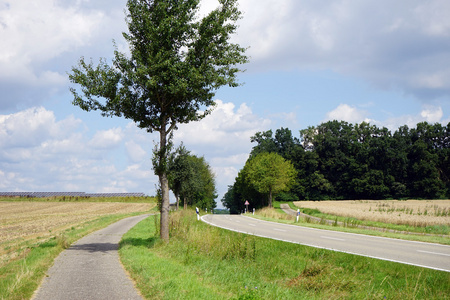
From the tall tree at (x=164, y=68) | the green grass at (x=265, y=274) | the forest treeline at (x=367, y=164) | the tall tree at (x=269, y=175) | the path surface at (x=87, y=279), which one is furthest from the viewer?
the forest treeline at (x=367, y=164)

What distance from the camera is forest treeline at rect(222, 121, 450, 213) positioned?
9231 cm

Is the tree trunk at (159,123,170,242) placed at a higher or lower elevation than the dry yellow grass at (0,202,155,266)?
higher

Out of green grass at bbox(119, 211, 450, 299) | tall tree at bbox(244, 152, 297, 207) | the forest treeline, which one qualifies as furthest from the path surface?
the forest treeline

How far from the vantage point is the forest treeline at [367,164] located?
92312 mm

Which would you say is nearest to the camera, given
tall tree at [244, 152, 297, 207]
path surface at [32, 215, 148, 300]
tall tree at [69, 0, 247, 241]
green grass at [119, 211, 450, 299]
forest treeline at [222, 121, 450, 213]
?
path surface at [32, 215, 148, 300]

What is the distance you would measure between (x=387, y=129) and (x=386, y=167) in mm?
14632

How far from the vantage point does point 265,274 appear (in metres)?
11.8

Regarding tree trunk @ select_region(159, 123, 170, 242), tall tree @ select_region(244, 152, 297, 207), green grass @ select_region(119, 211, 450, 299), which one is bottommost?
green grass @ select_region(119, 211, 450, 299)

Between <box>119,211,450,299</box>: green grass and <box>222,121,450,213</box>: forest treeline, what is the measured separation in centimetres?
6871

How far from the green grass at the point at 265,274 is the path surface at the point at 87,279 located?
16.3 inches

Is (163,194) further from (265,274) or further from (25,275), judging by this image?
(25,275)

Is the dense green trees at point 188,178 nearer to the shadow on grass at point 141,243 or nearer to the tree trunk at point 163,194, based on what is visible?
the tree trunk at point 163,194

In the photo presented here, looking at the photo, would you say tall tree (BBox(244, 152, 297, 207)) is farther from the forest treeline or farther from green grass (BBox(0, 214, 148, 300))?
green grass (BBox(0, 214, 148, 300))

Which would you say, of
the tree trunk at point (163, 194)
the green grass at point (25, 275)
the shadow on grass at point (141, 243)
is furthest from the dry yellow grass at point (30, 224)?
the tree trunk at point (163, 194)
